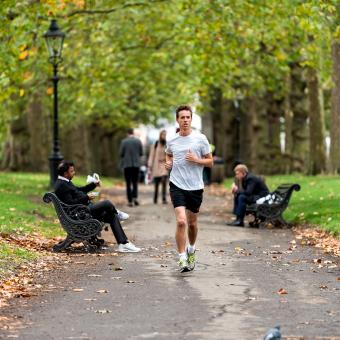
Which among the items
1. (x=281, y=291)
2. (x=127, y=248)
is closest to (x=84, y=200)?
(x=127, y=248)

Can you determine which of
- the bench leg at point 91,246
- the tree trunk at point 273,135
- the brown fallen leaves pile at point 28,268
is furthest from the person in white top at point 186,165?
the tree trunk at point 273,135

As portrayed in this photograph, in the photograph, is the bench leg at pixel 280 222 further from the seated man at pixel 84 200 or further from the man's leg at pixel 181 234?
the man's leg at pixel 181 234

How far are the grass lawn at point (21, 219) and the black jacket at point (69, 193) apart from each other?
106 centimetres

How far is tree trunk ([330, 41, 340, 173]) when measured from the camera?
3077 centimetres

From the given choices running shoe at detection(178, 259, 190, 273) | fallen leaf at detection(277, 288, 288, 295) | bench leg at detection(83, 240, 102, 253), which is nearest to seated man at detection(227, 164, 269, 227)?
bench leg at detection(83, 240, 102, 253)

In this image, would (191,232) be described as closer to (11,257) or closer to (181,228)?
(181,228)

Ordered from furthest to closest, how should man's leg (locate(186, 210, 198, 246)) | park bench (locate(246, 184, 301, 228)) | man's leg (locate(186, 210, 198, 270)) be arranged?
park bench (locate(246, 184, 301, 228))
man's leg (locate(186, 210, 198, 246))
man's leg (locate(186, 210, 198, 270))

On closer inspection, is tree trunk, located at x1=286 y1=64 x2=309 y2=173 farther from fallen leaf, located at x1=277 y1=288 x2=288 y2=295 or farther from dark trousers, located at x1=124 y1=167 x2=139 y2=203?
fallen leaf, located at x1=277 y1=288 x2=288 y2=295

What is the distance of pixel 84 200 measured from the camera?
15.7 m

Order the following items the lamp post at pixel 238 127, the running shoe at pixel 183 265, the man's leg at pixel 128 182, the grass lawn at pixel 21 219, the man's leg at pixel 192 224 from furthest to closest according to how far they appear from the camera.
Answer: the lamp post at pixel 238 127
the man's leg at pixel 128 182
the grass lawn at pixel 21 219
the man's leg at pixel 192 224
the running shoe at pixel 183 265

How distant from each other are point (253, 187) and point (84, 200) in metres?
5.80

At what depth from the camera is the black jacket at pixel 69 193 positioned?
612 inches

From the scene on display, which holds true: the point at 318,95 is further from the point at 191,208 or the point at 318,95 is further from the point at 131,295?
the point at 131,295

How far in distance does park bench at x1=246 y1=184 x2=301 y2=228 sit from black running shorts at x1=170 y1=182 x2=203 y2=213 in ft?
23.1
